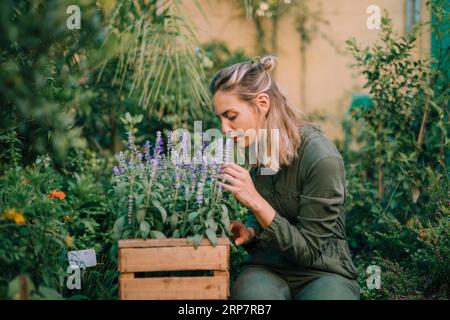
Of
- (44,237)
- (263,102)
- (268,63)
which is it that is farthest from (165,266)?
(268,63)

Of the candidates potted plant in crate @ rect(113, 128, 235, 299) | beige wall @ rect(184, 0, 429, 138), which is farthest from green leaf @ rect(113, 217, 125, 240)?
beige wall @ rect(184, 0, 429, 138)

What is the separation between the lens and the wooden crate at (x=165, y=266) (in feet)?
7.36

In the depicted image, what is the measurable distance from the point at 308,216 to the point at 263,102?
0.56 metres

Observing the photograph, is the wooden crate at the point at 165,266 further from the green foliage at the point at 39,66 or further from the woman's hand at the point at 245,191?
Result: the green foliage at the point at 39,66

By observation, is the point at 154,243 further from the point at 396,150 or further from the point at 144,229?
the point at 396,150

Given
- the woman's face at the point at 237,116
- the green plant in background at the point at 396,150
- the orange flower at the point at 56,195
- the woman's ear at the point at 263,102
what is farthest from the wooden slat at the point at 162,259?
the green plant in background at the point at 396,150

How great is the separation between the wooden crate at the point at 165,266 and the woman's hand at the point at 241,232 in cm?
31

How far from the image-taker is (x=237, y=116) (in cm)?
254

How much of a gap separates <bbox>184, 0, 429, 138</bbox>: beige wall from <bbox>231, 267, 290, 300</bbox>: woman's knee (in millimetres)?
3086

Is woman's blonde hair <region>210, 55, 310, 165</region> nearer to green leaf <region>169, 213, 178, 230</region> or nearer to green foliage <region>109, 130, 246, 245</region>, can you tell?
green foliage <region>109, 130, 246, 245</region>

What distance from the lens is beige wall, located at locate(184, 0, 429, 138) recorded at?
17.6 feet
